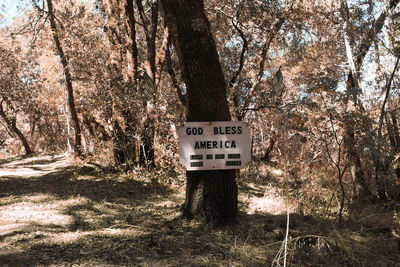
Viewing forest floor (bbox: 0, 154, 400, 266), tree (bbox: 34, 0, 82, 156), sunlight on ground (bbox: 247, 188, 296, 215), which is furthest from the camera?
tree (bbox: 34, 0, 82, 156)

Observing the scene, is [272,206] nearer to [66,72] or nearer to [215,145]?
[215,145]

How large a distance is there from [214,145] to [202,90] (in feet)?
2.54

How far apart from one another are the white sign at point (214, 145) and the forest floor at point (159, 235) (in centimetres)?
86

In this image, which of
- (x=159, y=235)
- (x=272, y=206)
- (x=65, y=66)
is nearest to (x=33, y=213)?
(x=159, y=235)

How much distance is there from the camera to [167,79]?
16.2m

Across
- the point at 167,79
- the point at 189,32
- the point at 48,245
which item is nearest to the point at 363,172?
the point at 189,32

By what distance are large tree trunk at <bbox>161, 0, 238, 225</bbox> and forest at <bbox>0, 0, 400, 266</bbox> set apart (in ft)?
0.06

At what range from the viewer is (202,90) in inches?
192

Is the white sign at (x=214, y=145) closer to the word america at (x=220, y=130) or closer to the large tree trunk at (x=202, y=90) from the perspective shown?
the word america at (x=220, y=130)

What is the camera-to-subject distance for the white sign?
4.74 m

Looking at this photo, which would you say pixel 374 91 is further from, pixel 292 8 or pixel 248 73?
pixel 248 73

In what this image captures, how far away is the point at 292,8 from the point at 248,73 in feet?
15.6

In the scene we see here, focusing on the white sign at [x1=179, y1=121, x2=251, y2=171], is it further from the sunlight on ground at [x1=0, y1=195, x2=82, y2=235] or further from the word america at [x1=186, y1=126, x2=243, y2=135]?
the sunlight on ground at [x1=0, y1=195, x2=82, y2=235]

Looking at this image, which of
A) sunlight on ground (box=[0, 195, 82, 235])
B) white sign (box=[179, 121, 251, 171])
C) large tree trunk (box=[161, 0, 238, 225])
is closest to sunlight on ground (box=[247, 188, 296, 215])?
large tree trunk (box=[161, 0, 238, 225])
